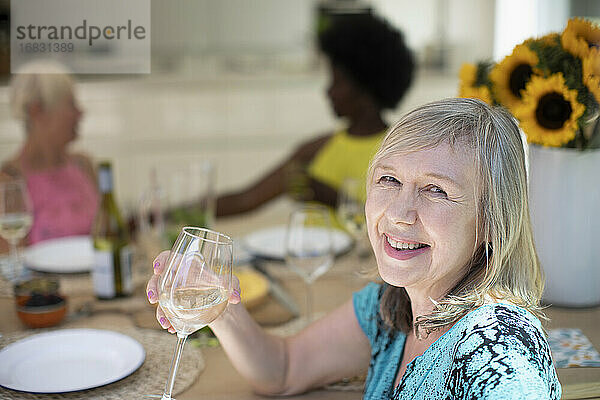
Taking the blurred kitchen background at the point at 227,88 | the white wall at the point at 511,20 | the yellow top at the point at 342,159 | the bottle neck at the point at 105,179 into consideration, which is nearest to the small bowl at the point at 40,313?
the bottle neck at the point at 105,179

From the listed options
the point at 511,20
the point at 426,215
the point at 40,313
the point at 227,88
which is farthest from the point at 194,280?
the point at 511,20

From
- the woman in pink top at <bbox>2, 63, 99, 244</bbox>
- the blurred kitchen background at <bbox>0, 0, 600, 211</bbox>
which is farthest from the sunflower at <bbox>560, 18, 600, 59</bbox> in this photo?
the blurred kitchen background at <bbox>0, 0, 600, 211</bbox>

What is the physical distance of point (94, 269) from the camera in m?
1.26

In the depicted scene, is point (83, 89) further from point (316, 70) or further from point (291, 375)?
point (291, 375)

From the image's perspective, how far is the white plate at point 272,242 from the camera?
4.71 ft

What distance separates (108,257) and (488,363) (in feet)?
2.69

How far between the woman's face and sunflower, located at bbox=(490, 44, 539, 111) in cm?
45

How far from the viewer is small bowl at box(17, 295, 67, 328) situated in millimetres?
1106

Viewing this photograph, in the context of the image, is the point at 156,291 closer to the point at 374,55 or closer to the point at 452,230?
the point at 452,230

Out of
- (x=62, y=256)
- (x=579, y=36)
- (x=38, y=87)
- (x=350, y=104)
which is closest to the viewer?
(x=579, y=36)

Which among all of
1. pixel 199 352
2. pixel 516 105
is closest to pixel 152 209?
pixel 199 352

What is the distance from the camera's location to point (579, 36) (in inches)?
42.3

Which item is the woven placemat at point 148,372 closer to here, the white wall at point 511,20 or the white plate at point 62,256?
the white plate at point 62,256

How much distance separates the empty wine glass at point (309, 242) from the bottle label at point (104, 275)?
360 millimetres
